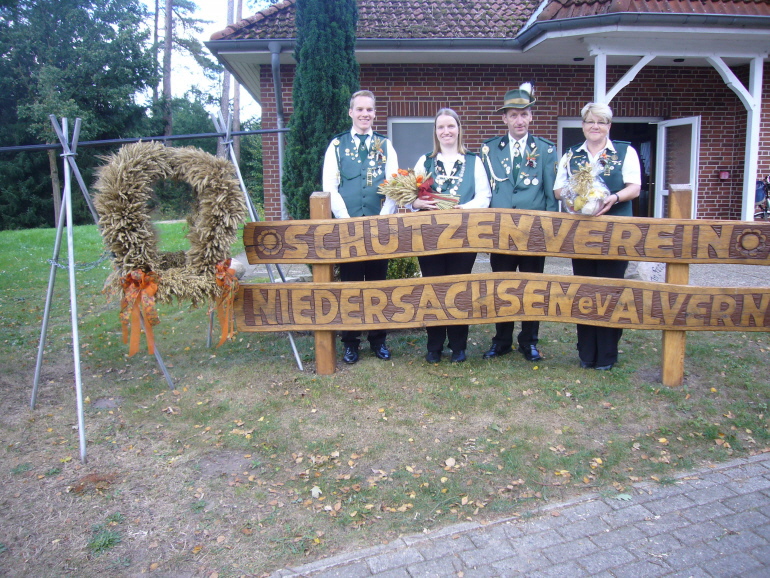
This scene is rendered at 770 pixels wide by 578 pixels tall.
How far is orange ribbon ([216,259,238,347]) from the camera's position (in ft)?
14.0

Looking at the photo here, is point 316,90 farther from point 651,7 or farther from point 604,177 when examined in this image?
point 651,7

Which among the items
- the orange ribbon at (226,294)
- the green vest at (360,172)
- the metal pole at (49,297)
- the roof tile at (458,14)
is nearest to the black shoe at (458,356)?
the green vest at (360,172)

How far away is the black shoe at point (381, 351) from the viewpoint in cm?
510

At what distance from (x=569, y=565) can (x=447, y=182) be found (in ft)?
9.25

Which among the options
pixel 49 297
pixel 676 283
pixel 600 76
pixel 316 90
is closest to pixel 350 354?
pixel 49 297

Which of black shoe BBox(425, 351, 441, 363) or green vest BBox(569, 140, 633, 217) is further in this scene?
black shoe BBox(425, 351, 441, 363)

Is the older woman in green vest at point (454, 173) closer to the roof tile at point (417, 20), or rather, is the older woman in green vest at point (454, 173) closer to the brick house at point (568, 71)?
the brick house at point (568, 71)

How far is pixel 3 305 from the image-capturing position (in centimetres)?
751

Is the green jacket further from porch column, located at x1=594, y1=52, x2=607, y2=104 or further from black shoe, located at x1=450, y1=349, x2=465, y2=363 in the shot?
porch column, located at x1=594, y1=52, x2=607, y2=104

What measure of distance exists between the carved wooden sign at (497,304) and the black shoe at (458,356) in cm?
46

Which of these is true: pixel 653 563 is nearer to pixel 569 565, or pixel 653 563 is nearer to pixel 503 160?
pixel 569 565

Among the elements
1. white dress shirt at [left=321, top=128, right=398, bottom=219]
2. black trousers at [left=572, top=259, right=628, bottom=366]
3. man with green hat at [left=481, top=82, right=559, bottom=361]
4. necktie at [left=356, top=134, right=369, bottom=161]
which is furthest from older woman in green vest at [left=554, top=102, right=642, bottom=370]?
necktie at [left=356, top=134, right=369, bottom=161]

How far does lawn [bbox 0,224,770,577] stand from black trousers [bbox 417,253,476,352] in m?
0.19

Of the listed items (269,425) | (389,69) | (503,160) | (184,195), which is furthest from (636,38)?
(269,425)
